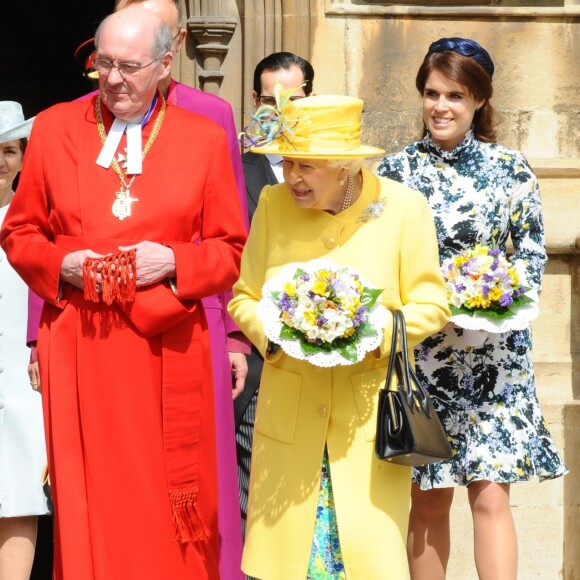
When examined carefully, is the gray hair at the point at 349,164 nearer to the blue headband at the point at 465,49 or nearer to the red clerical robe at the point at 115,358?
the red clerical robe at the point at 115,358

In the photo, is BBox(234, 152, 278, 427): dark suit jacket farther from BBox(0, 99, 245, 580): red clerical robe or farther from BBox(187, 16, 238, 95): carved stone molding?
BBox(0, 99, 245, 580): red clerical robe

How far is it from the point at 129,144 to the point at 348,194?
2.63 feet

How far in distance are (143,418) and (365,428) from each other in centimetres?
81

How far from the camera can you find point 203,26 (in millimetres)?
7742

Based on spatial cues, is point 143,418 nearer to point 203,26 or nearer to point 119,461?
point 119,461

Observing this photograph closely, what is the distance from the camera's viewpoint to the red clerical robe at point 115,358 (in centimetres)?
541

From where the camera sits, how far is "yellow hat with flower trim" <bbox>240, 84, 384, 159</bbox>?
507cm

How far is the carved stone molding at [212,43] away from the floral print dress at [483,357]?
193 centimetres

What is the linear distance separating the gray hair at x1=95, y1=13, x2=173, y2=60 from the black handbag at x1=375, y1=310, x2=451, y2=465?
4.03ft

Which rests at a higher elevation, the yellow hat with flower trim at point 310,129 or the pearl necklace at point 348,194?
the yellow hat with flower trim at point 310,129

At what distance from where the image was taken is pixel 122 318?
542cm

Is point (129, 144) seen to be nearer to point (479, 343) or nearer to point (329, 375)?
point (329, 375)

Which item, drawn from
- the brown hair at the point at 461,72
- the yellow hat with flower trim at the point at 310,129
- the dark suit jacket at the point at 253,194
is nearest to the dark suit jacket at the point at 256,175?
the dark suit jacket at the point at 253,194

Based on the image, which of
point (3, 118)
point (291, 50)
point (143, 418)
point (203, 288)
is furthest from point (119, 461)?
point (291, 50)
